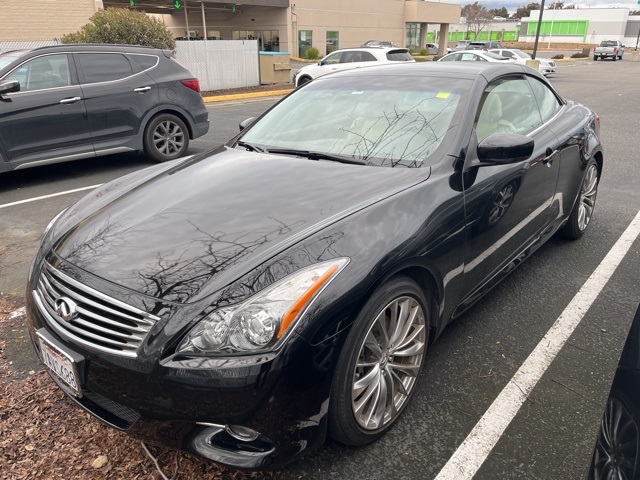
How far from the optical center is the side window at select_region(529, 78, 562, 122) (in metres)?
3.82

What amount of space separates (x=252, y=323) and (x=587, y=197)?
381 centimetres

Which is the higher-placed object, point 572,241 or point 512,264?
point 512,264

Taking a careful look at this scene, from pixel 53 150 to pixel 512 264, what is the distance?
5.67 m

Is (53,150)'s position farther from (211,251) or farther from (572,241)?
(572,241)

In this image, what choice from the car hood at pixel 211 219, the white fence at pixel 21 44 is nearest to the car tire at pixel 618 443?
the car hood at pixel 211 219

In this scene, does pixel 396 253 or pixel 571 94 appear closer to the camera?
pixel 396 253

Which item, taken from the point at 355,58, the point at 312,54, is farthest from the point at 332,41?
the point at 355,58

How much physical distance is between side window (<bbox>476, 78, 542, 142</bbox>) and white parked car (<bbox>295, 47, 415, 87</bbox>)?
1395 cm

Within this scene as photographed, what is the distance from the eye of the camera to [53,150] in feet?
20.6

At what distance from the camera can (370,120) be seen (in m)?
3.03

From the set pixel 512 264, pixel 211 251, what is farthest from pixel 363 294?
pixel 512 264

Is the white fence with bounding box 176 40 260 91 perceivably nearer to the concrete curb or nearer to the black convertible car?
the concrete curb

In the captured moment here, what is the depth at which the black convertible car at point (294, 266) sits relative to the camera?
5.82 ft

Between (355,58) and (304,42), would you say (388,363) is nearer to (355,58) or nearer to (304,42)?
(355,58)
